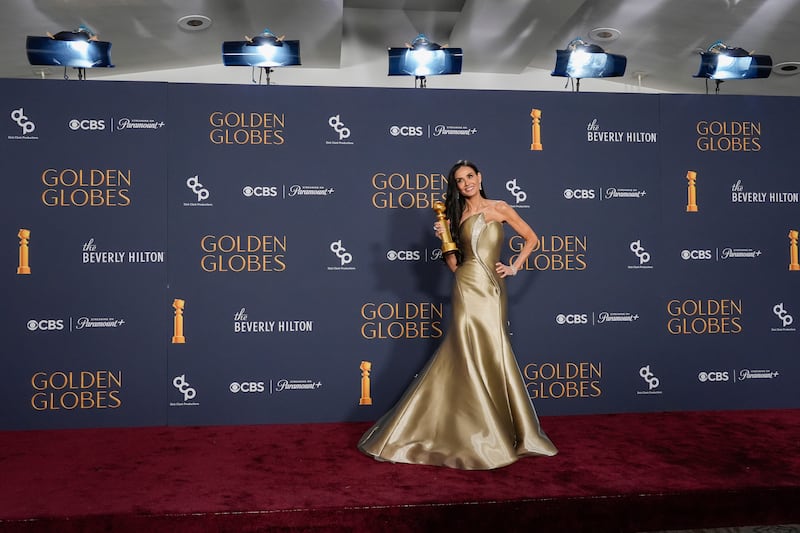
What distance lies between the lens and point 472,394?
3469 millimetres

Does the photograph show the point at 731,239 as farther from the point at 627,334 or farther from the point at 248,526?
the point at 248,526

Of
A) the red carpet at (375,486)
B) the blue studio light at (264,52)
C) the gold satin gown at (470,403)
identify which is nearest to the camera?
the red carpet at (375,486)

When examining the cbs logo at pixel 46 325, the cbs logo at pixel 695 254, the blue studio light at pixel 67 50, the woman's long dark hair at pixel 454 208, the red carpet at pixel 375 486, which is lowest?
the red carpet at pixel 375 486

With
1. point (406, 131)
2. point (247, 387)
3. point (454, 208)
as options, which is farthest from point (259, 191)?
point (454, 208)

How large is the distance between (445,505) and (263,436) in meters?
1.68

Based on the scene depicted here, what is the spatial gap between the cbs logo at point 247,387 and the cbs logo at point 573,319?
227 centimetres

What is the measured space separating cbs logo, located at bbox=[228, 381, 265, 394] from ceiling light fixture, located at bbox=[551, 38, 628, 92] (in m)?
3.41

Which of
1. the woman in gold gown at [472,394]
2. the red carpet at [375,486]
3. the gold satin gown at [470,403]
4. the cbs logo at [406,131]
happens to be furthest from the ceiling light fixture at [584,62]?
the red carpet at [375,486]

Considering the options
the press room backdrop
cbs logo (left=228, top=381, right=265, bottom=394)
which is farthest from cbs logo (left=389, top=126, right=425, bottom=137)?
cbs logo (left=228, top=381, right=265, bottom=394)

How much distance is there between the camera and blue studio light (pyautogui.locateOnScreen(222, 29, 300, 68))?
4.88m

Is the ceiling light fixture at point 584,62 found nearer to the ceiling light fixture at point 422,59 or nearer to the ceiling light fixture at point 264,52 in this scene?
the ceiling light fixture at point 422,59

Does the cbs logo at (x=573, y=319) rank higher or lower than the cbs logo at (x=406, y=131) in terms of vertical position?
lower

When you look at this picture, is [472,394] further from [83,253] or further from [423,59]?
[83,253]

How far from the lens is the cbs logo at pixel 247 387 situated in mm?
4469
